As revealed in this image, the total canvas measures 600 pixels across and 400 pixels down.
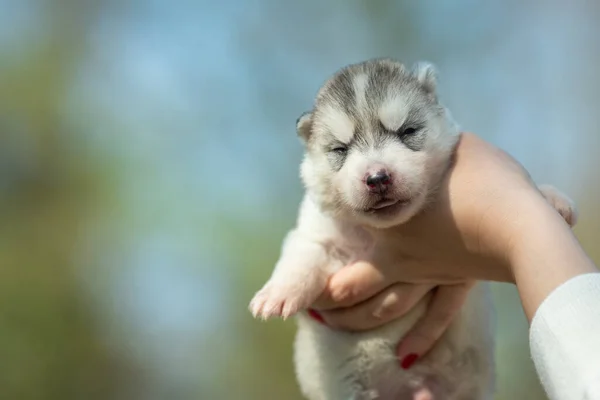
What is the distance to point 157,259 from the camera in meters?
3.32

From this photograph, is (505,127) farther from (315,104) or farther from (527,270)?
(527,270)

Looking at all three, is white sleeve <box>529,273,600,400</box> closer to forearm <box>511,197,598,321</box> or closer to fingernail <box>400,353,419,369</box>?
forearm <box>511,197,598,321</box>

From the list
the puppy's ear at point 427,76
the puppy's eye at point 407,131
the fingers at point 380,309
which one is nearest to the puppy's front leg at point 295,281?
the fingers at point 380,309

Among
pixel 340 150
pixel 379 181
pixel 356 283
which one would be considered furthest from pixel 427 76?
pixel 356 283

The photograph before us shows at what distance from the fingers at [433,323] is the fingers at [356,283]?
0.16 meters

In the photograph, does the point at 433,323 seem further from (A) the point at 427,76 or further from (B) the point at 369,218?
(A) the point at 427,76

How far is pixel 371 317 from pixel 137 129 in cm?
212

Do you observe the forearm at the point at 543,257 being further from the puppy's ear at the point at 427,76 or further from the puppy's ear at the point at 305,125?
the puppy's ear at the point at 305,125

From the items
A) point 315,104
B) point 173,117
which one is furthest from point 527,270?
point 173,117

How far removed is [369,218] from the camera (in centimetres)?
161

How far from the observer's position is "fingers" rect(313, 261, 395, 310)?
5.68 ft

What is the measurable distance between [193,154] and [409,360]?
6.66 feet

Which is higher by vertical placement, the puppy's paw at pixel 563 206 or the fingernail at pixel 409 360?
the puppy's paw at pixel 563 206

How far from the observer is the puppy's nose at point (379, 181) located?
149cm
